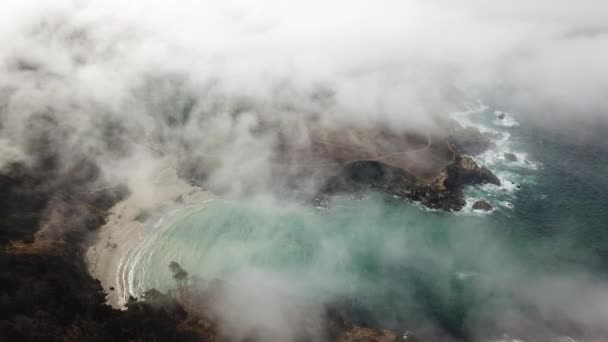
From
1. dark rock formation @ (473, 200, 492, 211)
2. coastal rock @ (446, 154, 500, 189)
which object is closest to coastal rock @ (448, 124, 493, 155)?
coastal rock @ (446, 154, 500, 189)

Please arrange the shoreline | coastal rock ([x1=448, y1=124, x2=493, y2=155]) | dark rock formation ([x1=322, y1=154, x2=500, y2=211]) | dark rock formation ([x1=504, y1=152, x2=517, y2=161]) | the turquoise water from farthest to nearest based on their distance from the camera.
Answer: coastal rock ([x1=448, y1=124, x2=493, y2=155])
dark rock formation ([x1=504, y1=152, x2=517, y2=161])
dark rock formation ([x1=322, y1=154, x2=500, y2=211])
the shoreline
the turquoise water

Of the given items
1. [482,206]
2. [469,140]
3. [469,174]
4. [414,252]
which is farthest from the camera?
[469,140]

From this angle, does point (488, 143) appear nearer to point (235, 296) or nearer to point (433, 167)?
point (433, 167)

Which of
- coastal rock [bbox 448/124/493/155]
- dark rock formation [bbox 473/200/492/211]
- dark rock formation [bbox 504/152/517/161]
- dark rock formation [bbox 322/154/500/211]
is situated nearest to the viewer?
dark rock formation [bbox 473/200/492/211]

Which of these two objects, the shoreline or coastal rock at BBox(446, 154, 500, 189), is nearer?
the shoreline

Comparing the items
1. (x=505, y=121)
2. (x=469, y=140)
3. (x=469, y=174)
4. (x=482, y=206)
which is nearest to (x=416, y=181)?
(x=469, y=174)

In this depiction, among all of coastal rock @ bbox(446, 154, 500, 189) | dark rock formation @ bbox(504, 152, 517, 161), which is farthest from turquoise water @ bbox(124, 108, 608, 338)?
dark rock formation @ bbox(504, 152, 517, 161)

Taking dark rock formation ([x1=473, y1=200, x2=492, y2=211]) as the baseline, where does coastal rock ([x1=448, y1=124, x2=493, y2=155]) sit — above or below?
above

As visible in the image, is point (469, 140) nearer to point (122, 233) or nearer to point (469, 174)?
point (469, 174)

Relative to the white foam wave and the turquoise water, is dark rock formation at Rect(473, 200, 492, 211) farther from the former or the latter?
the white foam wave

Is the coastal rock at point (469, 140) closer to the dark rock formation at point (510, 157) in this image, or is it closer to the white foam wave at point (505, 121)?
the dark rock formation at point (510, 157)
